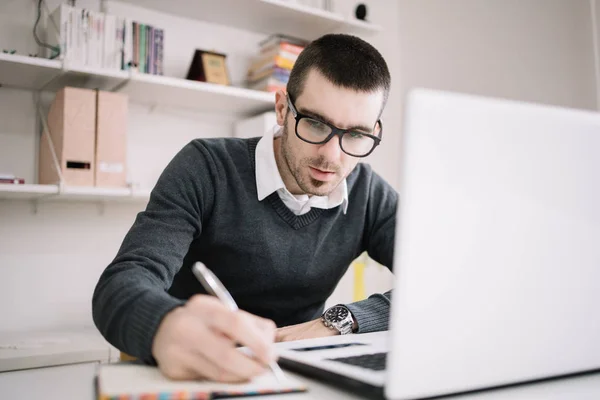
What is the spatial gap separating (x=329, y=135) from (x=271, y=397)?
759 millimetres

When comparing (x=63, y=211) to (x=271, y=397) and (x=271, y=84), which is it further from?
(x=271, y=397)

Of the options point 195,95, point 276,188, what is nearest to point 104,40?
point 195,95

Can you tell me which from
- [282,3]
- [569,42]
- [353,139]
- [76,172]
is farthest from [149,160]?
[569,42]

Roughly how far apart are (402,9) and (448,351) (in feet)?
9.02

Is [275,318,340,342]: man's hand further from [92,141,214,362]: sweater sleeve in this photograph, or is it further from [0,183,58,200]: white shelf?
[0,183,58,200]: white shelf

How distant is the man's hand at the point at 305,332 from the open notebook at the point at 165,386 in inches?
15.0

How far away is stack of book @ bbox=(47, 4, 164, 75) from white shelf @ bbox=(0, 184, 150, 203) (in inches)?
17.2

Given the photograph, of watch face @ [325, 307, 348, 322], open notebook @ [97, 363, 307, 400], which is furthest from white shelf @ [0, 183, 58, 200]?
open notebook @ [97, 363, 307, 400]

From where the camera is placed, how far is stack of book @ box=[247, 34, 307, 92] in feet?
7.64

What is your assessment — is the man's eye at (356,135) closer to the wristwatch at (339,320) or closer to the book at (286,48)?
the wristwatch at (339,320)

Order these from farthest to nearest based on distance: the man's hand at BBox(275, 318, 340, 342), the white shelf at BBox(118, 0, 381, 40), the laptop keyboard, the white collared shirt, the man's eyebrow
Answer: the white shelf at BBox(118, 0, 381, 40) < the white collared shirt < the man's eyebrow < the man's hand at BBox(275, 318, 340, 342) < the laptop keyboard

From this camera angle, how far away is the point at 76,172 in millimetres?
1891

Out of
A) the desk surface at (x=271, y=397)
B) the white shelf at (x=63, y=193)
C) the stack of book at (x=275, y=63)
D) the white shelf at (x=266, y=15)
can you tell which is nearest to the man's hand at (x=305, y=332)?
the desk surface at (x=271, y=397)

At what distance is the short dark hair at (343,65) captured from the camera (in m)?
1.24
